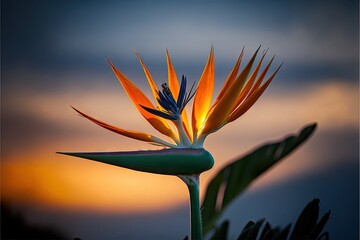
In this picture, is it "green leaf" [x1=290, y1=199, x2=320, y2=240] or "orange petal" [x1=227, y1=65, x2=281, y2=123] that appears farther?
"orange petal" [x1=227, y1=65, x2=281, y2=123]

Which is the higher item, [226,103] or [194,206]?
[226,103]

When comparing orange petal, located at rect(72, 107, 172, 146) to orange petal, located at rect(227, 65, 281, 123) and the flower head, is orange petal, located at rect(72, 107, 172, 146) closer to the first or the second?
the flower head

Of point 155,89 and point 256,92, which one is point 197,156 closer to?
point 256,92

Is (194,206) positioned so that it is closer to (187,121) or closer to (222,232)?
(222,232)

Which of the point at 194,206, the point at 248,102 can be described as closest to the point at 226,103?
the point at 248,102

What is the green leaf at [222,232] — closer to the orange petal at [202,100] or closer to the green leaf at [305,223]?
the green leaf at [305,223]

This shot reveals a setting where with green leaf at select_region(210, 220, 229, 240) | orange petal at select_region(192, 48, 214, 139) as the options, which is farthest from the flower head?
green leaf at select_region(210, 220, 229, 240)
